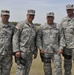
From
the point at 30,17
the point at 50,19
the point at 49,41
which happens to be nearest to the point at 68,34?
the point at 49,41

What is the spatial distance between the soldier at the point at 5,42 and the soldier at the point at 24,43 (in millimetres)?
197

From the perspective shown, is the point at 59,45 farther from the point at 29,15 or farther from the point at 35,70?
the point at 35,70

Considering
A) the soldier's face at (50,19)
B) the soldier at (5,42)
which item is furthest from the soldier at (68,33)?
the soldier at (5,42)

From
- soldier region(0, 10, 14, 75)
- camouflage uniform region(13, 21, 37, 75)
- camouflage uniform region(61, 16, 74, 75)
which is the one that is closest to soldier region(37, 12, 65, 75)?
camouflage uniform region(61, 16, 74, 75)

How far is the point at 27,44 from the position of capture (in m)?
11.8

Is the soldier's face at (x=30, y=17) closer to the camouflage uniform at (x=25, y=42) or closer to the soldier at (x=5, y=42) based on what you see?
the camouflage uniform at (x=25, y=42)

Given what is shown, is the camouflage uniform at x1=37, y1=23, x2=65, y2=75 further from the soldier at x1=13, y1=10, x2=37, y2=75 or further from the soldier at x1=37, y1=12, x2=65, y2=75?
the soldier at x1=13, y1=10, x2=37, y2=75

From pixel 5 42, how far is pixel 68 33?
2.30 meters

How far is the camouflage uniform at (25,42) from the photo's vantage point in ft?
38.1

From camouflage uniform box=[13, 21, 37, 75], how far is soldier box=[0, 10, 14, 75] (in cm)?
26

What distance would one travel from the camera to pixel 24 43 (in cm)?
1170

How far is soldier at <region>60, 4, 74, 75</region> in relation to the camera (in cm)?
1237

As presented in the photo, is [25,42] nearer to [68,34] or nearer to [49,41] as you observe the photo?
[49,41]

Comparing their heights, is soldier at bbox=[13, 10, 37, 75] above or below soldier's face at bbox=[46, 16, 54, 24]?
below
